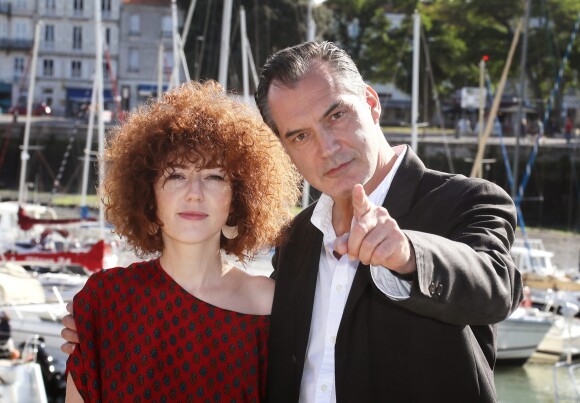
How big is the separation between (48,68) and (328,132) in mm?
53161

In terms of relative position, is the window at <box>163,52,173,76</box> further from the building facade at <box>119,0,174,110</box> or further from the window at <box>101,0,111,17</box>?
the window at <box>101,0,111,17</box>

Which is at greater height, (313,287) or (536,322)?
(313,287)

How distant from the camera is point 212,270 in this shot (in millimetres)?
3559

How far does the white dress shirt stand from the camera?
3.18 meters

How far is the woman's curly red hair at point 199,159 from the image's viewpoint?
11.3 feet

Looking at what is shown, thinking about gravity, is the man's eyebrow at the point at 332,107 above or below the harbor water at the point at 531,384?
above

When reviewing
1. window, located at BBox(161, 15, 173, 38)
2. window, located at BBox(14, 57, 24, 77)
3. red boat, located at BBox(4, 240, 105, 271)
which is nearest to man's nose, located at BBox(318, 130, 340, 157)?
red boat, located at BBox(4, 240, 105, 271)

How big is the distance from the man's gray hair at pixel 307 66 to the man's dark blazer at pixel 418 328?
29 centimetres

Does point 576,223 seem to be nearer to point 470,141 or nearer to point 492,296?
point 470,141

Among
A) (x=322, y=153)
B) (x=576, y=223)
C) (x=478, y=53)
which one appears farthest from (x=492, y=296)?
A: (x=478, y=53)

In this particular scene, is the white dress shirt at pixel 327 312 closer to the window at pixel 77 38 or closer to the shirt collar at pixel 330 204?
the shirt collar at pixel 330 204

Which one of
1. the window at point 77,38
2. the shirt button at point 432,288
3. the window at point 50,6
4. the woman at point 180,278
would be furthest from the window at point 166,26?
the shirt button at point 432,288

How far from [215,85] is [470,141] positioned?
35.5 meters

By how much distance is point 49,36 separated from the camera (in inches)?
2109
